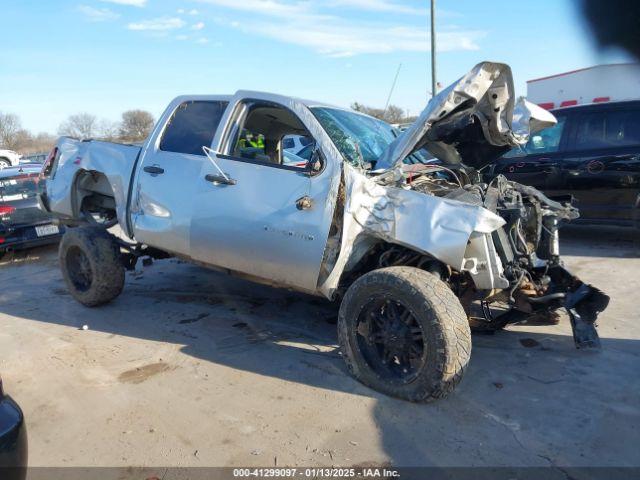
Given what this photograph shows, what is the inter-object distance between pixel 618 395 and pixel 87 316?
15.5 feet

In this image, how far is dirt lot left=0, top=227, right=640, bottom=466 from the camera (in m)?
3.02

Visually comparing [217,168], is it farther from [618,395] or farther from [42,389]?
[618,395]

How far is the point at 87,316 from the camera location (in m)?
5.41

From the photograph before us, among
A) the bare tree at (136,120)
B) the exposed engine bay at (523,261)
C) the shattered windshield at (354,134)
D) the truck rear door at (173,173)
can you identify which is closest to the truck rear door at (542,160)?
the exposed engine bay at (523,261)

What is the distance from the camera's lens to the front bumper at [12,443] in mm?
2154

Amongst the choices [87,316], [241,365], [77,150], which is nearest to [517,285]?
[241,365]

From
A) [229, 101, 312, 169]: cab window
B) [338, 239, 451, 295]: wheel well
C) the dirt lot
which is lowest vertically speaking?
the dirt lot

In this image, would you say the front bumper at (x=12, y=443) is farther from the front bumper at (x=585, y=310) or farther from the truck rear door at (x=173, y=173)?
the front bumper at (x=585, y=310)

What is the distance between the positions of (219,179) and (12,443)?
2574 millimetres

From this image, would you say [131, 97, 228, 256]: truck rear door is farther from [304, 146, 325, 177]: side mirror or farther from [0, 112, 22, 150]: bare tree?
[0, 112, 22, 150]: bare tree

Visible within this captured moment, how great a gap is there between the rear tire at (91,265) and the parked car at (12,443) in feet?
10.2

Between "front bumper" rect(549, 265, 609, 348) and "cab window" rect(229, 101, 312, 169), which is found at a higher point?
"cab window" rect(229, 101, 312, 169)

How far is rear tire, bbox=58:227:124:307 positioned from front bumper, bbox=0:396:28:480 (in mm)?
3098

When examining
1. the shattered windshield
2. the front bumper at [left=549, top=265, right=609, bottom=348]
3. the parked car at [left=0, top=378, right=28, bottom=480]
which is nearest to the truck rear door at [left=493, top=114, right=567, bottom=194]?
the shattered windshield
